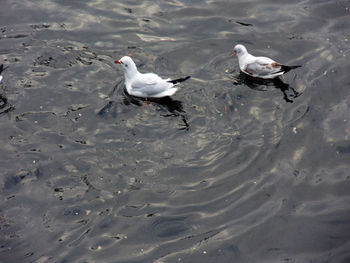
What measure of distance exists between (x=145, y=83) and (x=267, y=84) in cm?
302

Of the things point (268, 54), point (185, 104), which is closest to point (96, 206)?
point (185, 104)

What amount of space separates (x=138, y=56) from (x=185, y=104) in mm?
2231

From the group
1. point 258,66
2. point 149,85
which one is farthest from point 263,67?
point 149,85

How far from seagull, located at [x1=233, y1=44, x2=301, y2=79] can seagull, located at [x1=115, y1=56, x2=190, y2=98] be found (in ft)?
5.67

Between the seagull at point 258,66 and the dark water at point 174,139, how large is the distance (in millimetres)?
301

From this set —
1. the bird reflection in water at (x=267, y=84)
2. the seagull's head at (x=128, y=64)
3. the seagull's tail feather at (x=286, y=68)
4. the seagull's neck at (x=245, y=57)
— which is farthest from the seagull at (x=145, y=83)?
the seagull's tail feather at (x=286, y=68)

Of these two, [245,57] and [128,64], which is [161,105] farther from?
[245,57]

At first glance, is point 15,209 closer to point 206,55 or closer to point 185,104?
point 185,104

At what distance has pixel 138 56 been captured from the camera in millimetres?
10883

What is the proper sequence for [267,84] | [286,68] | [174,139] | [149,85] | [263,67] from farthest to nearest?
[267,84]
[263,67]
[286,68]
[149,85]
[174,139]

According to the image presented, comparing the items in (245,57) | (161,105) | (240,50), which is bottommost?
(161,105)

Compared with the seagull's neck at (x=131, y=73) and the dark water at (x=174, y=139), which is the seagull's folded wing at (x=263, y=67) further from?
the seagull's neck at (x=131, y=73)

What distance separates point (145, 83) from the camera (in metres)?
9.67

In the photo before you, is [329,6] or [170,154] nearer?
[170,154]
